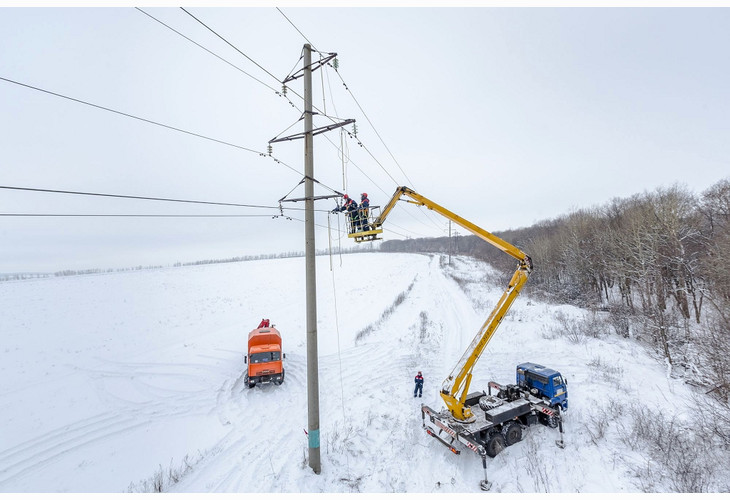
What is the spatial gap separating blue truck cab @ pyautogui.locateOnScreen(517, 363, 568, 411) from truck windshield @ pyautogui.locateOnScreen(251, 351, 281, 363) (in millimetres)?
10992

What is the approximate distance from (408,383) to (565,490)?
7097 millimetres

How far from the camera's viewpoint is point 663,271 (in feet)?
83.3

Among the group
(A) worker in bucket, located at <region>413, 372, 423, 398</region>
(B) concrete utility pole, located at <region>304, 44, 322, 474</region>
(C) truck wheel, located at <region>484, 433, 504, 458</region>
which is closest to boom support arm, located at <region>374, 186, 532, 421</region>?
(C) truck wheel, located at <region>484, 433, 504, 458</region>

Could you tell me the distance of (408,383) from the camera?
13.8 metres

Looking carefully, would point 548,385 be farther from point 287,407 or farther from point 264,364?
A: point 264,364

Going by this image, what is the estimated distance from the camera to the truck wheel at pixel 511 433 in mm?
9125

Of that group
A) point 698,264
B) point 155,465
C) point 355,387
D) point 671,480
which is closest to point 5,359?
point 155,465

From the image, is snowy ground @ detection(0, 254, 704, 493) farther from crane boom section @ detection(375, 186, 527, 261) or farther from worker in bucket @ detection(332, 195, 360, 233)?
worker in bucket @ detection(332, 195, 360, 233)

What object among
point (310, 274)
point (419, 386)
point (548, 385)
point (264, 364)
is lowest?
point (419, 386)

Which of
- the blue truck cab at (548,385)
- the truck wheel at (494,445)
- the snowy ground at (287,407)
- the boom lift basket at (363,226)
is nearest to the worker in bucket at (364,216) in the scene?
the boom lift basket at (363,226)

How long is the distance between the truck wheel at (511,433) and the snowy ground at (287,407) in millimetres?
230

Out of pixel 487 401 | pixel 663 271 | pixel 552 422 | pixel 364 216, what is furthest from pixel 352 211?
pixel 663 271

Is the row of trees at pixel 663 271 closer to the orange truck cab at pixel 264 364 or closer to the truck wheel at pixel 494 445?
the truck wheel at pixel 494 445

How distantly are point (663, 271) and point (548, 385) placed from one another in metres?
24.9
